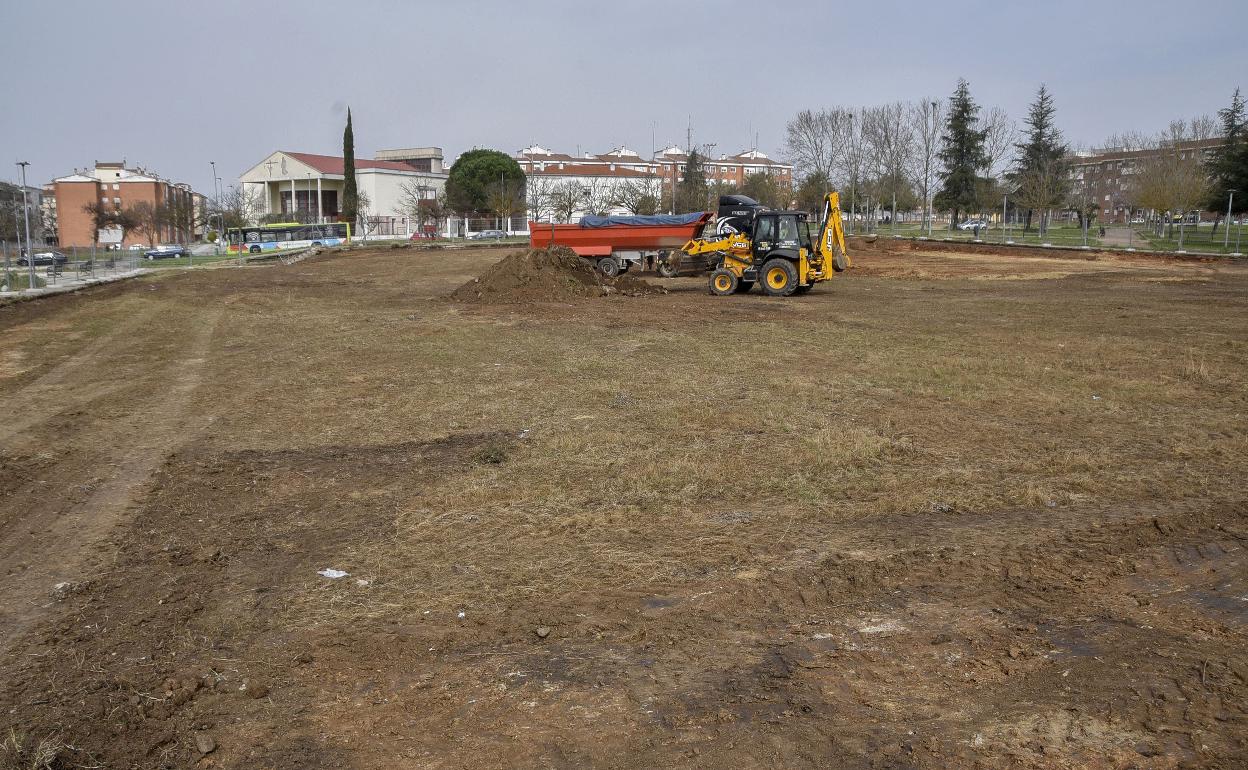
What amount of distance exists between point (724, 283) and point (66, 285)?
22.8m

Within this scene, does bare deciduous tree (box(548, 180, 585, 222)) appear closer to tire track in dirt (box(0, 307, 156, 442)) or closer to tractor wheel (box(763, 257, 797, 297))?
tractor wheel (box(763, 257, 797, 297))

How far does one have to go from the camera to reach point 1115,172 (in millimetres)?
100875

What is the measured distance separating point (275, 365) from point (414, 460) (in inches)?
261

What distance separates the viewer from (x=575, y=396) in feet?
37.5

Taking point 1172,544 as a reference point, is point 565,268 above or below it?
above

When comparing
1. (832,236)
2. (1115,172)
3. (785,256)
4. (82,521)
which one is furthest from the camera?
(1115,172)

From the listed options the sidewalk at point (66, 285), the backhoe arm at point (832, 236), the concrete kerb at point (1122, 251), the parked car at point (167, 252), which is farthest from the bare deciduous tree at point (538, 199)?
the backhoe arm at point (832, 236)

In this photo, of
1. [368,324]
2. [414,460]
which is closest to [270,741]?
[414,460]

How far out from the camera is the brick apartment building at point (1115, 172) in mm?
63625

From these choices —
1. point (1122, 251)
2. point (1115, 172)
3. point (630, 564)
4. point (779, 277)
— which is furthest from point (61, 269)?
point (1115, 172)

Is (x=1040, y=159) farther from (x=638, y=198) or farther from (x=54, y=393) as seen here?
(x=54, y=393)

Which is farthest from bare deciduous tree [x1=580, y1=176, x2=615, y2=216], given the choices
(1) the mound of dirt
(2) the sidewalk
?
(1) the mound of dirt

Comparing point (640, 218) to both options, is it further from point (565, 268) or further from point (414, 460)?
point (414, 460)

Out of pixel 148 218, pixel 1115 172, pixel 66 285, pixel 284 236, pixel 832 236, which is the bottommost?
pixel 66 285
